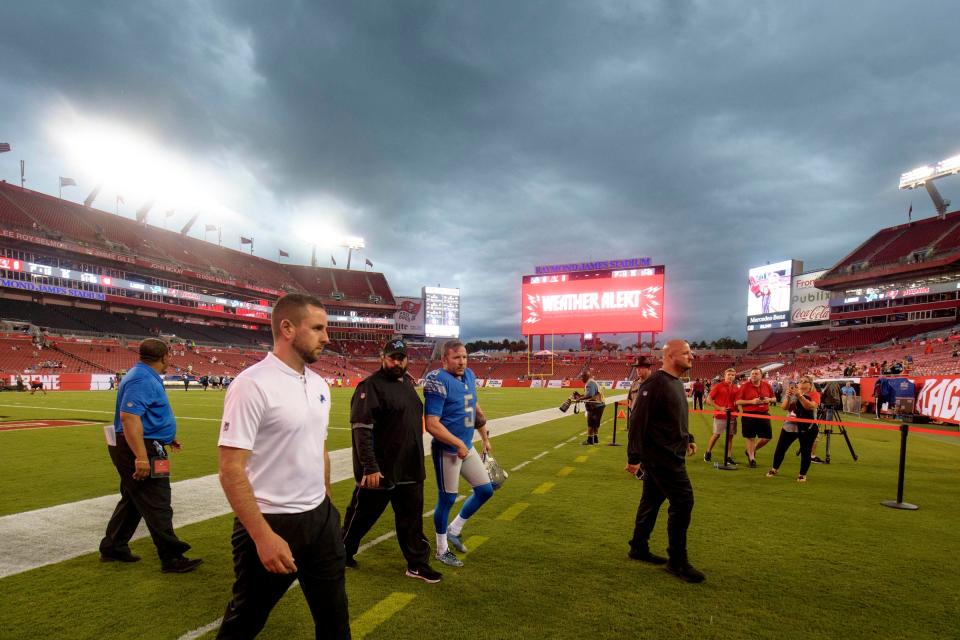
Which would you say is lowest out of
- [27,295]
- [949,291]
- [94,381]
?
[94,381]

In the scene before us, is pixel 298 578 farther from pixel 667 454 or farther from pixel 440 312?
pixel 440 312

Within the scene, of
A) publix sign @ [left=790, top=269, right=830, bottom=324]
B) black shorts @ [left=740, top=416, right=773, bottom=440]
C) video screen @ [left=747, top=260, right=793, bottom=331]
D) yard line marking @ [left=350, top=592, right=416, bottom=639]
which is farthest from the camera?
video screen @ [left=747, top=260, right=793, bottom=331]

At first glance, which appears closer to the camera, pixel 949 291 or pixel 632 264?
pixel 949 291

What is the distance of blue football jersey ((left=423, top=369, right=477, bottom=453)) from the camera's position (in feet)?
14.0

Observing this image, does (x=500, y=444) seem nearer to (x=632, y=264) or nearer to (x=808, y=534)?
(x=808, y=534)

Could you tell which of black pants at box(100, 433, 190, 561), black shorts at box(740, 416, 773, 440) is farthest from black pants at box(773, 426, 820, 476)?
black pants at box(100, 433, 190, 561)

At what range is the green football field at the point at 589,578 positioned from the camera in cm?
325

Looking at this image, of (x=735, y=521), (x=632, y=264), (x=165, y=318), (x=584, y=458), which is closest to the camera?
(x=735, y=521)

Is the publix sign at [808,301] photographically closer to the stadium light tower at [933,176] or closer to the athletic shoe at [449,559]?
the stadium light tower at [933,176]

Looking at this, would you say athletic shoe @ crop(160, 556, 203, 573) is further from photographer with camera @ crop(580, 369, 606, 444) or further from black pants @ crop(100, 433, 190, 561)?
photographer with camera @ crop(580, 369, 606, 444)

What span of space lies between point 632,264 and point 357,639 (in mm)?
52573

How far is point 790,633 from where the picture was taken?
3.22 m

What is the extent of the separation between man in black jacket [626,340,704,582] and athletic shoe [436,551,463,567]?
1.63 meters

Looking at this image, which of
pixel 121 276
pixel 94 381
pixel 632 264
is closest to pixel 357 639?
pixel 94 381
